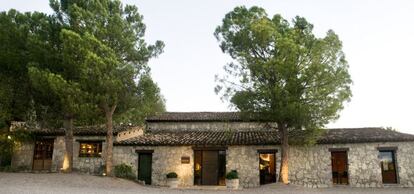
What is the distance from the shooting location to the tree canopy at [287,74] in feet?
59.8

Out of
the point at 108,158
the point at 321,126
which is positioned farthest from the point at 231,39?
the point at 108,158

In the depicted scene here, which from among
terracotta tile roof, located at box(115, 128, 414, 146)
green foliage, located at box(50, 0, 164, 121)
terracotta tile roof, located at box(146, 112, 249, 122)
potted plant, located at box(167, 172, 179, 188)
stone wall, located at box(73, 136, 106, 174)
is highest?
green foliage, located at box(50, 0, 164, 121)

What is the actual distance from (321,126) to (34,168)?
19318 mm

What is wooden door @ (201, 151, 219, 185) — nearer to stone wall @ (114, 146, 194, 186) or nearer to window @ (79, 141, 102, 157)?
stone wall @ (114, 146, 194, 186)

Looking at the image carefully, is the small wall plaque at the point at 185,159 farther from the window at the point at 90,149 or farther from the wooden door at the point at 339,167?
the wooden door at the point at 339,167

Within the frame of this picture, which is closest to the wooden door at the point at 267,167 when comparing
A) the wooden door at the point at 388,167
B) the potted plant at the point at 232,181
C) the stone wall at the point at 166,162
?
the potted plant at the point at 232,181

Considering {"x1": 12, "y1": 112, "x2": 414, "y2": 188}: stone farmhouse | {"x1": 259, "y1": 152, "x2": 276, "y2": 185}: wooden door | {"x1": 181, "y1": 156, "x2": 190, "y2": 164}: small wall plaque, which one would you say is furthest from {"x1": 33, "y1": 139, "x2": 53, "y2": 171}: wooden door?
{"x1": 259, "y1": 152, "x2": 276, "y2": 185}: wooden door

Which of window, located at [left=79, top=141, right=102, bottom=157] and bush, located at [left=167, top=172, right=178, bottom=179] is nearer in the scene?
bush, located at [left=167, top=172, right=178, bottom=179]

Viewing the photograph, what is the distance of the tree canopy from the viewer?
717 inches

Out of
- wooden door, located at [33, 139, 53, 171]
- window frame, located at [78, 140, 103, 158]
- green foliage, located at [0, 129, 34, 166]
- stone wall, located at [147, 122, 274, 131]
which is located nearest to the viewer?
green foliage, located at [0, 129, 34, 166]

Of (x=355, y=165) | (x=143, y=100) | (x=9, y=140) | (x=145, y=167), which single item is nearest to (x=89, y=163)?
(x=145, y=167)

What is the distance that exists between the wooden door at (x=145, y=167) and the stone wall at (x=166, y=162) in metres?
0.27

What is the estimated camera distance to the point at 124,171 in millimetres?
21625

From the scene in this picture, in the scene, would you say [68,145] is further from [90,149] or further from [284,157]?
[284,157]
